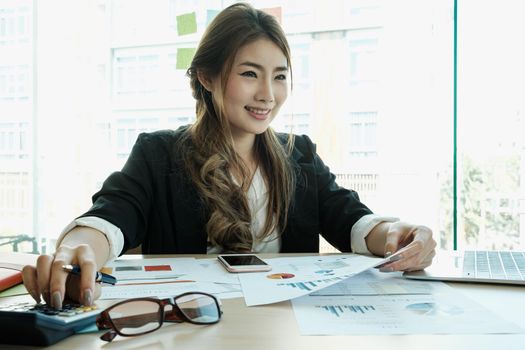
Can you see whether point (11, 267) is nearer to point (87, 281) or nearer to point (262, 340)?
point (87, 281)

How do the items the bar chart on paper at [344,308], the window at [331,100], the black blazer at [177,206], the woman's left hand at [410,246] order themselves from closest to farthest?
the bar chart on paper at [344,308] → the woman's left hand at [410,246] → the black blazer at [177,206] → the window at [331,100]

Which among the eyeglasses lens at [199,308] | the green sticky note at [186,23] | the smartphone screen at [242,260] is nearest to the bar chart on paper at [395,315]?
the eyeglasses lens at [199,308]

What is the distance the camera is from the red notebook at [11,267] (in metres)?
0.82

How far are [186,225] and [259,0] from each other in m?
1.72

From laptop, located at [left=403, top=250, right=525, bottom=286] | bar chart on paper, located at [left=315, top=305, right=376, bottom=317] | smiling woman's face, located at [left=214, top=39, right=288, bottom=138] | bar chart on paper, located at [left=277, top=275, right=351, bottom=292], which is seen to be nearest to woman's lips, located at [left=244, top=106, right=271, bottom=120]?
smiling woman's face, located at [left=214, top=39, right=288, bottom=138]

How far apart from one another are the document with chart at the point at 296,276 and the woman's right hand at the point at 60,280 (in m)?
0.21

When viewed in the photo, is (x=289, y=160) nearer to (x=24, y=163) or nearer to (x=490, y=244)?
(x=490, y=244)

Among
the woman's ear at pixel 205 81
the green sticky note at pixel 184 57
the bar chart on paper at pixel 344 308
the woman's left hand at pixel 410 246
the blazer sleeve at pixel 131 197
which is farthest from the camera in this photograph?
the green sticky note at pixel 184 57

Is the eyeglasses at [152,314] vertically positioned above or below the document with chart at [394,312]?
above

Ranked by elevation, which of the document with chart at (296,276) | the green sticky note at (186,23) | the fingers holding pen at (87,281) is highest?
the green sticky note at (186,23)

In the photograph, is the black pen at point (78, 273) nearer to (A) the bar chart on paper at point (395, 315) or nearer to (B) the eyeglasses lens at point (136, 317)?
(B) the eyeglasses lens at point (136, 317)

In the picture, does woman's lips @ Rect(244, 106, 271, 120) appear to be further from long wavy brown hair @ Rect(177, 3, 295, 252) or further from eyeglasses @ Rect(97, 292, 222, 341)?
eyeglasses @ Rect(97, 292, 222, 341)

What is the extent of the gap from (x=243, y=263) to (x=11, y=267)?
1.37 ft

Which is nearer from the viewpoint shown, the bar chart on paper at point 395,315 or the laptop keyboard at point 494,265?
the bar chart on paper at point 395,315
